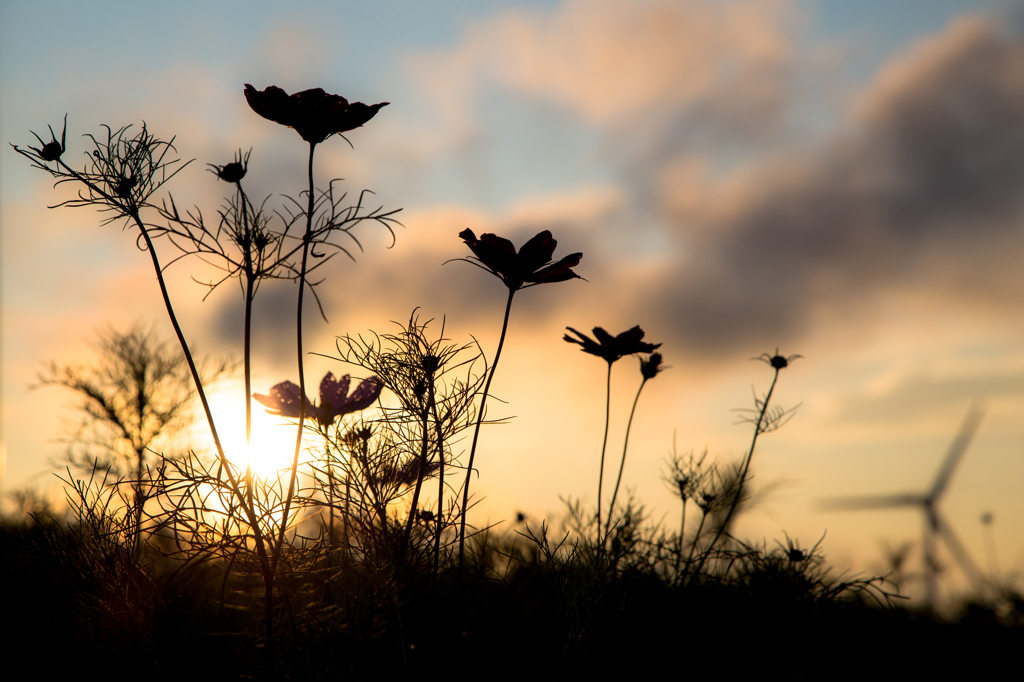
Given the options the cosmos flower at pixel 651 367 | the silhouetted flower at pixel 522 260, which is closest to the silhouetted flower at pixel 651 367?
the cosmos flower at pixel 651 367

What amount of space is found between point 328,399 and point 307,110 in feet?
2.61

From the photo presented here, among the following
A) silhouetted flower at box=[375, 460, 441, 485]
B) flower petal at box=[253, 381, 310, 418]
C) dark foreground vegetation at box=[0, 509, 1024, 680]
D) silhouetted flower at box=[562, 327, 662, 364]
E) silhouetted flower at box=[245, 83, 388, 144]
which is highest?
silhouetted flower at box=[245, 83, 388, 144]

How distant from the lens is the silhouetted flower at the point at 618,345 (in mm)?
2078

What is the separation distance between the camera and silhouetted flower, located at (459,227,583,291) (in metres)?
1.68

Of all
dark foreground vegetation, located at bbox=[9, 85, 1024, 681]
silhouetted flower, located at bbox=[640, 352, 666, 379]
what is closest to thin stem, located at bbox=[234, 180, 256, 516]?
dark foreground vegetation, located at bbox=[9, 85, 1024, 681]

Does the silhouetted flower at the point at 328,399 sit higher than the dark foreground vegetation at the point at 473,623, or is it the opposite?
the silhouetted flower at the point at 328,399

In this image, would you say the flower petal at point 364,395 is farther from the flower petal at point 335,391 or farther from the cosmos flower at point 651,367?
the cosmos flower at point 651,367

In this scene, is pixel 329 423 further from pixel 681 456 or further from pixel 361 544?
pixel 681 456

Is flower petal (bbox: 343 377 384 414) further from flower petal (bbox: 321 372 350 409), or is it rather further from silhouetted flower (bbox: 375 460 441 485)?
silhouetted flower (bbox: 375 460 441 485)

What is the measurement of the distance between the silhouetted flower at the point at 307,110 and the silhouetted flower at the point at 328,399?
65cm

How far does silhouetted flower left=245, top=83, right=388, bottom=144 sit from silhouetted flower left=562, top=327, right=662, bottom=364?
3.31 feet

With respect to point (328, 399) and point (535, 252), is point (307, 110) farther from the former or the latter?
point (328, 399)

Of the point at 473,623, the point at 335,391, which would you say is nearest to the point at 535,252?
the point at 335,391

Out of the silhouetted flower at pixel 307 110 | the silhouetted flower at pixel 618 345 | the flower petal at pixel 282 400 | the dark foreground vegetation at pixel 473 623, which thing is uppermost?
the silhouetted flower at pixel 307 110
